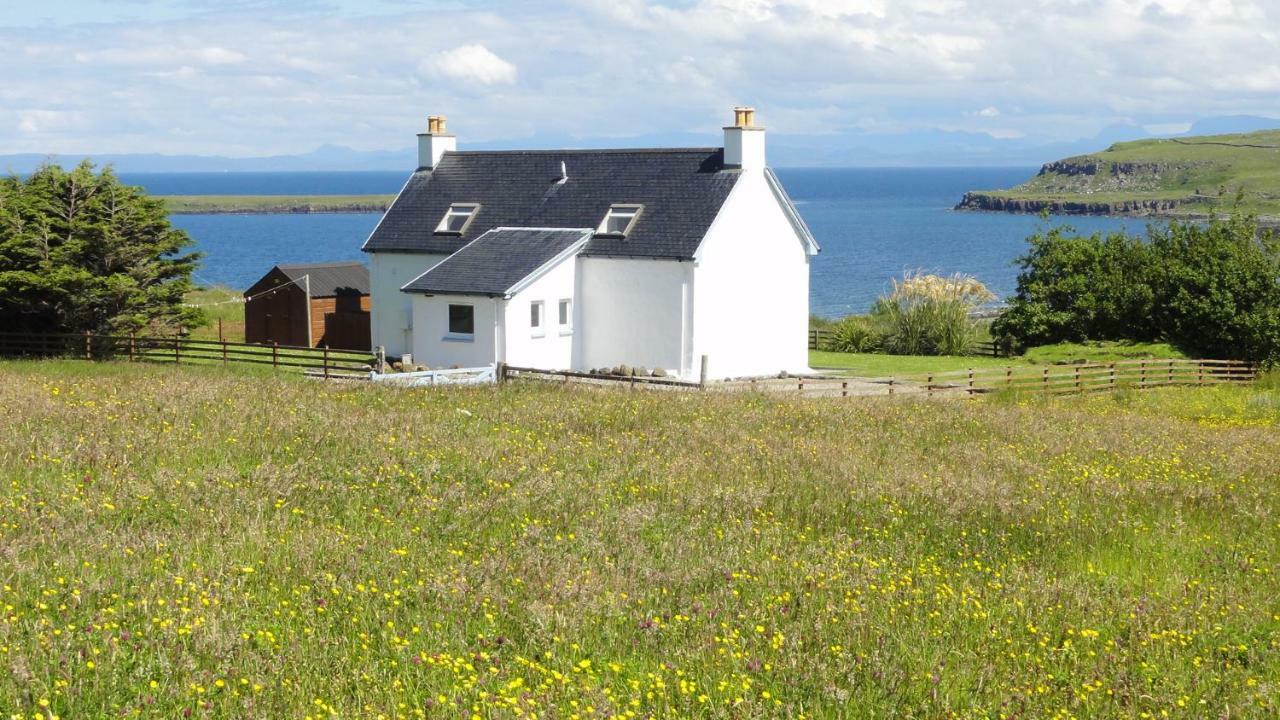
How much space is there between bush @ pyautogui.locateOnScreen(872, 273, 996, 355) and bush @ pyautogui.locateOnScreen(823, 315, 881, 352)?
408mm

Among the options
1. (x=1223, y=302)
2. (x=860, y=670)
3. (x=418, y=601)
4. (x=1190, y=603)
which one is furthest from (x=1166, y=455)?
(x=1223, y=302)

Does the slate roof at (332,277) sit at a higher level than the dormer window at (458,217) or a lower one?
lower

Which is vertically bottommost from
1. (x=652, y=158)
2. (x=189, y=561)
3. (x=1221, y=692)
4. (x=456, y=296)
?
(x=1221, y=692)

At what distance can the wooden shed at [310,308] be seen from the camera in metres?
43.0

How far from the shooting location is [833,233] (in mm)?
185125

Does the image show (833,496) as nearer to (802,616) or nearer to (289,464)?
(802,616)

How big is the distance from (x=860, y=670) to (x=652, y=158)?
30.6 meters

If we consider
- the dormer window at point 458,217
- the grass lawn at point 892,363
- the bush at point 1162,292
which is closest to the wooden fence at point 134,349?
the dormer window at point 458,217

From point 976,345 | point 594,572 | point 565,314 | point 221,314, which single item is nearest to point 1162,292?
point 976,345

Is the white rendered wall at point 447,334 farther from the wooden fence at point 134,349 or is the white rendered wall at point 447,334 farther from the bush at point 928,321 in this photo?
the bush at point 928,321

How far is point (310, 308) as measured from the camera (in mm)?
42781

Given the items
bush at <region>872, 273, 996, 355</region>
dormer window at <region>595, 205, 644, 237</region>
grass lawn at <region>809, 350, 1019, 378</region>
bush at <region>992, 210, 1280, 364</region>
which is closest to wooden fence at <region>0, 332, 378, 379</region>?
dormer window at <region>595, 205, 644, 237</region>

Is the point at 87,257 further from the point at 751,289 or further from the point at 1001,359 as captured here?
the point at 1001,359

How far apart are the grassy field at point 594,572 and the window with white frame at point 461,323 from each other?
52.2ft
